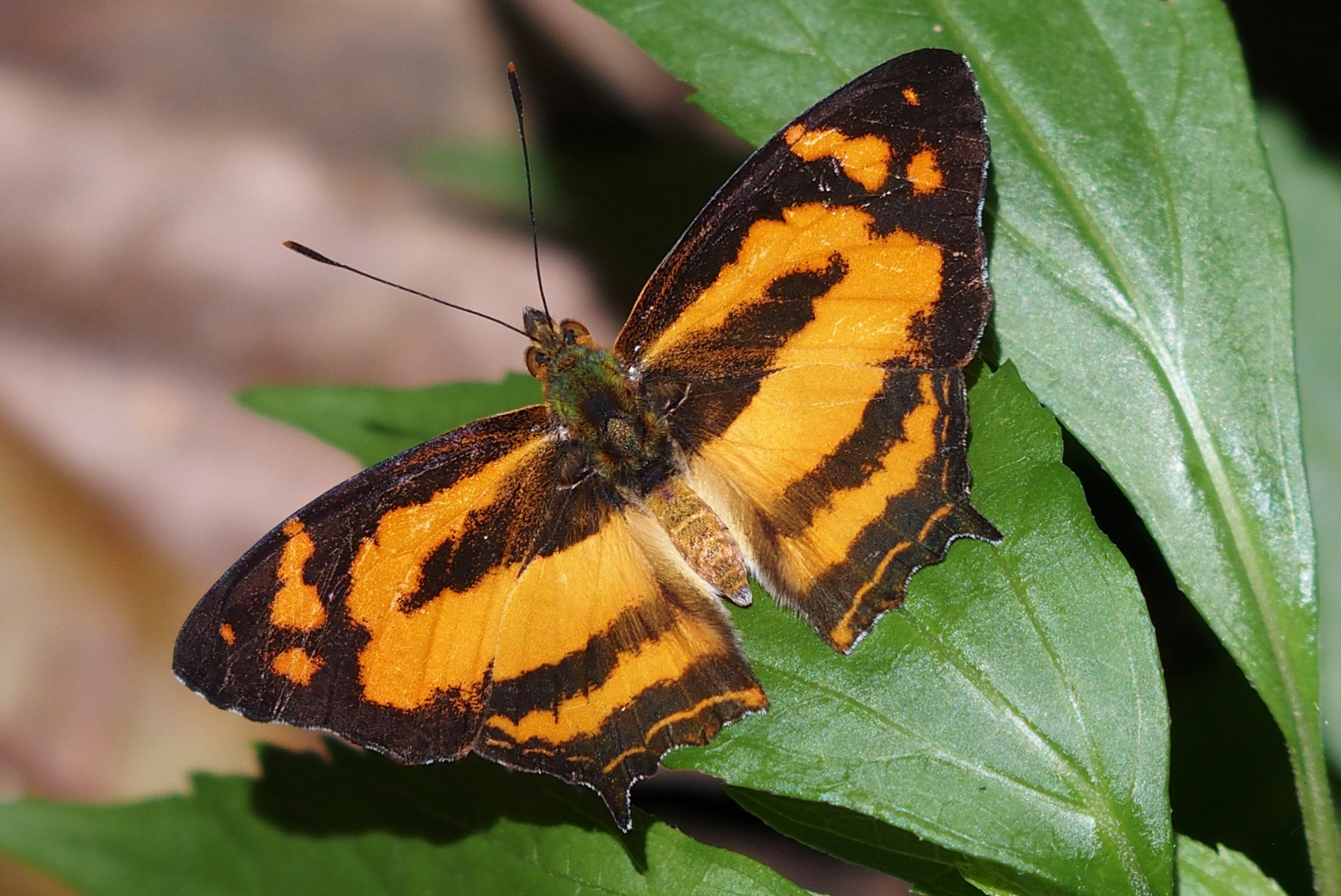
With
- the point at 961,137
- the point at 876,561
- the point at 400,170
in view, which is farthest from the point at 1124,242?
the point at 400,170

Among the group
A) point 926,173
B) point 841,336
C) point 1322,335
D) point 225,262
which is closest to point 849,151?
point 926,173

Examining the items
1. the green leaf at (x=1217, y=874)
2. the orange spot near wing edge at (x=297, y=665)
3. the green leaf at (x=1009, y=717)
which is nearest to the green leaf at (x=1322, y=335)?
the green leaf at (x=1217, y=874)

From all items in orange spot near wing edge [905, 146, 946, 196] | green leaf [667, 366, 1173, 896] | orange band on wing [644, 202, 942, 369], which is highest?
orange spot near wing edge [905, 146, 946, 196]

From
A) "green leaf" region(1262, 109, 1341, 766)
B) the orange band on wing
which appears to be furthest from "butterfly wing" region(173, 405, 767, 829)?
"green leaf" region(1262, 109, 1341, 766)

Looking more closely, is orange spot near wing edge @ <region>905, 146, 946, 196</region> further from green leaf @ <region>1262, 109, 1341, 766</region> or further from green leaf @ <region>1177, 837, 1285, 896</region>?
green leaf @ <region>1262, 109, 1341, 766</region>

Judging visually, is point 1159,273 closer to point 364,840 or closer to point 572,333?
point 572,333

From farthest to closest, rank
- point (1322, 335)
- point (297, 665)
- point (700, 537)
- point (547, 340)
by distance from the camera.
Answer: point (1322, 335) < point (547, 340) < point (700, 537) < point (297, 665)

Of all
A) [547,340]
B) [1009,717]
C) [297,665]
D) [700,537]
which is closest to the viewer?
[1009,717]
